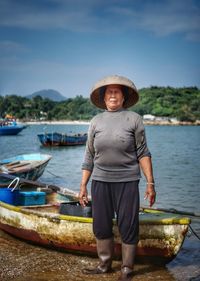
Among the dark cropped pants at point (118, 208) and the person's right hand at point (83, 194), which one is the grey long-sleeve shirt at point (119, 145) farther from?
the person's right hand at point (83, 194)

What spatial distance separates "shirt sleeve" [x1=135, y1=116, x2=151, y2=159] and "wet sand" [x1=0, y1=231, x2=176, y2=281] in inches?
67.9

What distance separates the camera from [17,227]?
672cm

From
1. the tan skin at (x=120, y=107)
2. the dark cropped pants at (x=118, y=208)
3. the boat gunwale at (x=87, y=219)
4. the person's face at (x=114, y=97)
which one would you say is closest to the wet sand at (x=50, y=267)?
the boat gunwale at (x=87, y=219)

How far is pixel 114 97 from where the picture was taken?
473cm

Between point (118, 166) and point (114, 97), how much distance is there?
832mm

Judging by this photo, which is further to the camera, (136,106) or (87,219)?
(136,106)

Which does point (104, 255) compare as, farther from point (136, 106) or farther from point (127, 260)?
point (136, 106)

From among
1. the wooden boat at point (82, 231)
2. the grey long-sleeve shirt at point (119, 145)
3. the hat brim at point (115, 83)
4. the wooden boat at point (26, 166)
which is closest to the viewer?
the grey long-sleeve shirt at point (119, 145)

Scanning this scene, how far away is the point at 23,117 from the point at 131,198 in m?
173

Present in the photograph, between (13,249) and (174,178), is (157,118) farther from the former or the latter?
(13,249)

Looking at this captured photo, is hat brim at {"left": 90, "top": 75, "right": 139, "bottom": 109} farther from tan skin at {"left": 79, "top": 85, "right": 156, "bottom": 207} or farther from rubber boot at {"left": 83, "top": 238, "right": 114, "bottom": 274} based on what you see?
rubber boot at {"left": 83, "top": 238, "right": 114, "bottom": 274}

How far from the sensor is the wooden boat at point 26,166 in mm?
12992

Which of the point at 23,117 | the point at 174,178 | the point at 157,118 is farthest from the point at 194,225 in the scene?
the point at 23,117

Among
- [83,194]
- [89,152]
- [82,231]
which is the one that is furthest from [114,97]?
[82,231]
